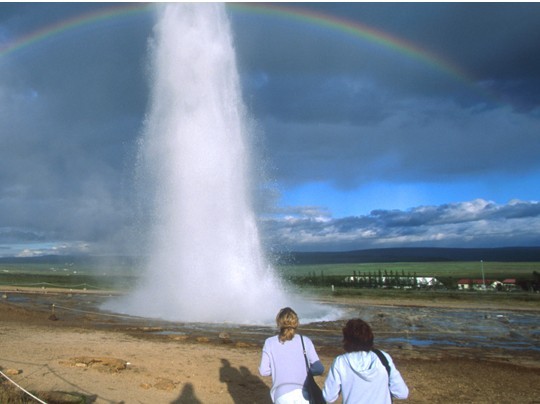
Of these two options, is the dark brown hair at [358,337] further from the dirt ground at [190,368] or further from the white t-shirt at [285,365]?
the dirt ground at [190,368]

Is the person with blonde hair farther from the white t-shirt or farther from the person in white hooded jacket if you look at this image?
the person in white hooded jacket

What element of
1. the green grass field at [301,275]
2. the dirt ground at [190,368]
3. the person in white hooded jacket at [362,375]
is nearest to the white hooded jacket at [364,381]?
the person in white hooded jacket at [362,375]

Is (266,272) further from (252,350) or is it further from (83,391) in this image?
(83,391)

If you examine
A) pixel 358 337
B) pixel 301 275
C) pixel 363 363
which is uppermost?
pixel 358 337

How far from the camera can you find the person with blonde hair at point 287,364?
4.48 metres

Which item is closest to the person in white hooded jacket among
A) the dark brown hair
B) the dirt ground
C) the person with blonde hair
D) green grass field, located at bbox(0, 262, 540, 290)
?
the dark brown hair

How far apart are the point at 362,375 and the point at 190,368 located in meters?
7.31

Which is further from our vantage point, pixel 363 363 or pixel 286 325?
pixel 286 325

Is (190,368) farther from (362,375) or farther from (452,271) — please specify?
(452,271)

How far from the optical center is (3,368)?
9461 mm

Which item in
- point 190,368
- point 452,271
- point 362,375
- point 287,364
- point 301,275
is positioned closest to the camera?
point 362,375

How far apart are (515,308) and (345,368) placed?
102 ft

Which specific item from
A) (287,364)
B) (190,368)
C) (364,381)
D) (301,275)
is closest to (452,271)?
(301,275)

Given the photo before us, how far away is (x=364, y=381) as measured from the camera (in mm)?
3924
